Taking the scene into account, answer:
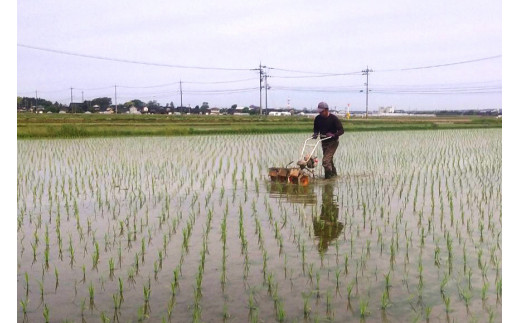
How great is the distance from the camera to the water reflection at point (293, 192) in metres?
7.38

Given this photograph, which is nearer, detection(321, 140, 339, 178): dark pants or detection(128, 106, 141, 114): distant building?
detection(321, 140, 339, 178): dark pants

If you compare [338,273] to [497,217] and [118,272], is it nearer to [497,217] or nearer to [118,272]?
[118,272]

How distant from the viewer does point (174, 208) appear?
22.5 feet

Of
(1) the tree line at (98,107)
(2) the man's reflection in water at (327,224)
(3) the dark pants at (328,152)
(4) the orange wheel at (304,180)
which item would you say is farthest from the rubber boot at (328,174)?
(1) the tree line at (98,107)

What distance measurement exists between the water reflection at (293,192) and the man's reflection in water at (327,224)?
221mm

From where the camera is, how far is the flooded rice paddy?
11.5 feet

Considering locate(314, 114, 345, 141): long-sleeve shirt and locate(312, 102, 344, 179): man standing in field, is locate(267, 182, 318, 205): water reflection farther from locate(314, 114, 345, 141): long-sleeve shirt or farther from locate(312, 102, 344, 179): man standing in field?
locate(314, 114, 345, 141): long-sleeve shirt

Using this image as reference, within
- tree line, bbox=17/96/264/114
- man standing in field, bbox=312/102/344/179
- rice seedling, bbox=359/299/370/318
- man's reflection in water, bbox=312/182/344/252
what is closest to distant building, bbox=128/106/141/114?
tree line, bbox=17/96/264/114

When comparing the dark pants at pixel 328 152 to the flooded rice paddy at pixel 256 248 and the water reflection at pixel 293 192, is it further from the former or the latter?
the water reflection at pixel 293 192

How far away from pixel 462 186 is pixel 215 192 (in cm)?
402

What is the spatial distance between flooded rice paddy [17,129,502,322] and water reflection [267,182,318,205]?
31 millimetres
